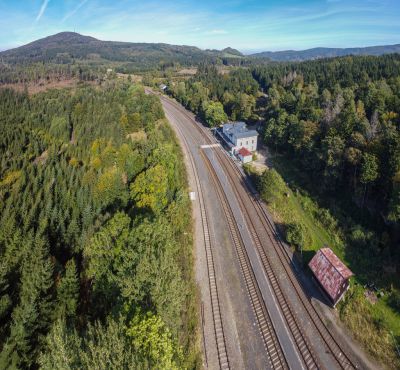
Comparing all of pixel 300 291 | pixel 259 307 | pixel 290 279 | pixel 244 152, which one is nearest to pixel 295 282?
pixel 290 279

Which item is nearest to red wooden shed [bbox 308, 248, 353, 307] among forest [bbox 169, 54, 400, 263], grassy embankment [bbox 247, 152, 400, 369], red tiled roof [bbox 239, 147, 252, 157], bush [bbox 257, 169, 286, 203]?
grassy embankment [bbox 247, 152, 400, 369]

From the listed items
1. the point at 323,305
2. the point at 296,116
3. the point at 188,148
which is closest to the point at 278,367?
the point at 323,305

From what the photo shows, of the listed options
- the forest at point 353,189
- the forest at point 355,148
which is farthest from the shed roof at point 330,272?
the forest at point 355,148

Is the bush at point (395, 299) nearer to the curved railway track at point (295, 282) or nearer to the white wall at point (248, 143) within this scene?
the curved railway track at point (295, 282)

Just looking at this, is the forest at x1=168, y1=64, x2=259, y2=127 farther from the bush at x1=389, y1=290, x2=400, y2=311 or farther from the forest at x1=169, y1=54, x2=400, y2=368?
the bush at x1=389, y1=290, x2=400, y2=311

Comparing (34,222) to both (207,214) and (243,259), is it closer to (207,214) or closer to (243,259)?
(207,214)
